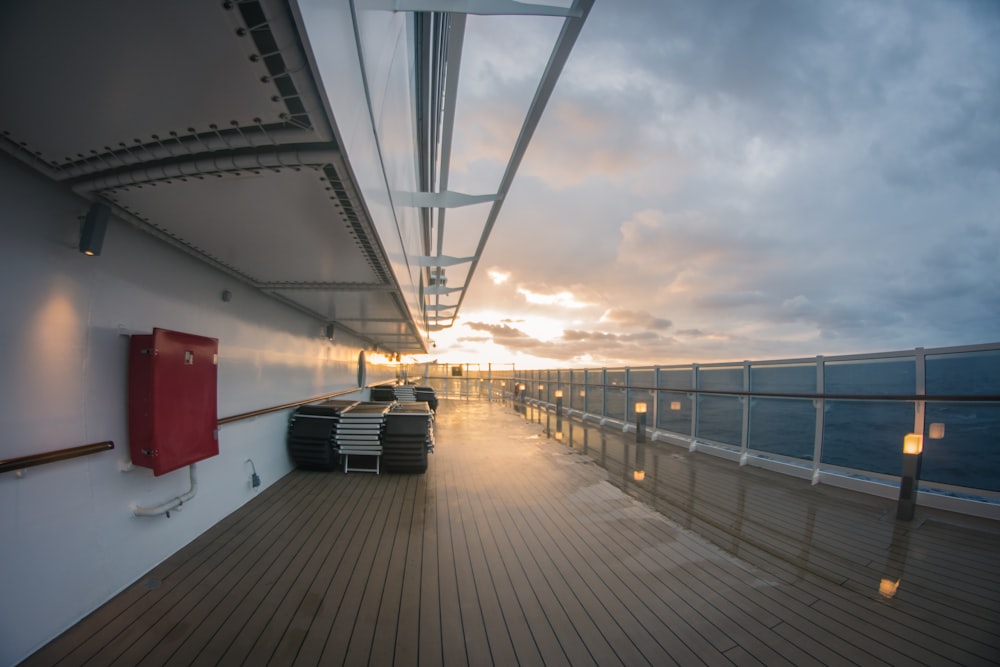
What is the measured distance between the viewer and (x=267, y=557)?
268 cm

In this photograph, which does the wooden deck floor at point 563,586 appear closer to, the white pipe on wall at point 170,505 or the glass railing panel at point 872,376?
the white pipe on wall at point 170,505

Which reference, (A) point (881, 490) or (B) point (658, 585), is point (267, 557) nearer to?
(B) point (658, 585)

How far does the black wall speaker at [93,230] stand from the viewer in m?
2.00

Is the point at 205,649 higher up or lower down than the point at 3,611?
lower down

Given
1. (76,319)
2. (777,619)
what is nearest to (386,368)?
(76,319)

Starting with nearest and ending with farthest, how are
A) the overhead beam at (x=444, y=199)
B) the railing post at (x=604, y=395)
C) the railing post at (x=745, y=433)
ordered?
the overhead beam at (x=444, y=199), the railing post at (x=745, y=433), the railing post at (x=604, y=395)

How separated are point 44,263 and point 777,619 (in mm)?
4173

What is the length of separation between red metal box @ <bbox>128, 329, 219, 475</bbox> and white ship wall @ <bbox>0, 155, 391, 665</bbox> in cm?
9

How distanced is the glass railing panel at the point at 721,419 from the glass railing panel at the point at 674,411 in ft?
0.78

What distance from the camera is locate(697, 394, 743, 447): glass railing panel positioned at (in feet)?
17.7

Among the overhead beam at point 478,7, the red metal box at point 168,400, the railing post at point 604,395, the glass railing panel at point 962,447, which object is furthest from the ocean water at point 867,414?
the red metal box at point 168,400

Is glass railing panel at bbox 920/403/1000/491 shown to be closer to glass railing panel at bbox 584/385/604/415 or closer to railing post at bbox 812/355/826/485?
railing post at bbox 812/355/826/485

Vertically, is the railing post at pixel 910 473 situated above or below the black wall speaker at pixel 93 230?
below

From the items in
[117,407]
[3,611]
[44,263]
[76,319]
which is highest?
[44,263]
